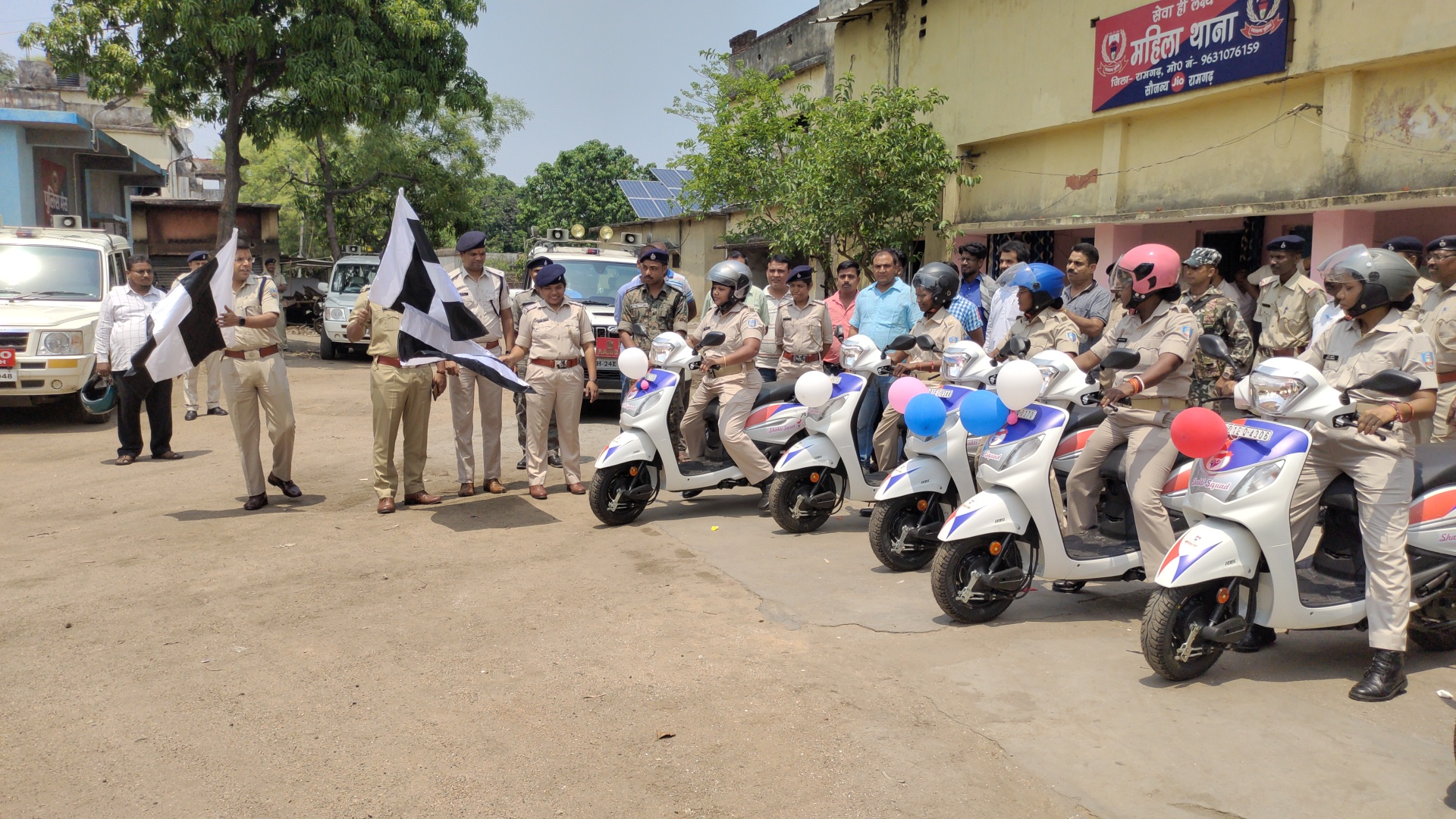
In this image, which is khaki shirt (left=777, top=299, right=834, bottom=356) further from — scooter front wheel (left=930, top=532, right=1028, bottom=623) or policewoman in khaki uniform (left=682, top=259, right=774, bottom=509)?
scooter front wheel (left=930, top=532, right=1028, bottom=623)

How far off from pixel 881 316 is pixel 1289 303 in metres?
3.13

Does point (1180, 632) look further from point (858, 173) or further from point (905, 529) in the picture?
point (858, 173)

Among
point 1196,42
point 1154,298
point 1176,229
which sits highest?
point 1196,42

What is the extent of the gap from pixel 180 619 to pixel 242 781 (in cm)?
203

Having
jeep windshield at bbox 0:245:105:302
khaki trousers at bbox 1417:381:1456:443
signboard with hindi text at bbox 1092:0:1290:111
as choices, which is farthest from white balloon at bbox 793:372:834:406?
jeep windshield at bbox 0:245:105:302

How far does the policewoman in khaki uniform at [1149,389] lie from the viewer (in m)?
5.23

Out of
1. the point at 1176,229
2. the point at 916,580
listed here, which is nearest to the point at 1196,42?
the point at 1176,229

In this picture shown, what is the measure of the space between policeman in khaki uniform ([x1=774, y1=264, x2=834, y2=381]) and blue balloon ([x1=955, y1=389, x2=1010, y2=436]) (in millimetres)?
2730

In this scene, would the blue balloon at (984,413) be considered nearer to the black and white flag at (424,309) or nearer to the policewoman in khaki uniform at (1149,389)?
the policewoman in khaki uniform at (1149,389)

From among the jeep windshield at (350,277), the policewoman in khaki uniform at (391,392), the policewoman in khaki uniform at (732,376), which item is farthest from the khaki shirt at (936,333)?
the jeep windshield at (350,277)

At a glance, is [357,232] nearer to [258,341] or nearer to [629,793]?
[258,341]

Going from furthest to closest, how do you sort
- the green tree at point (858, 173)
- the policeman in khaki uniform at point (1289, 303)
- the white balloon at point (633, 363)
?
the green tree at point (858, 173) → the policeman in khaki uniform at point (1289, 303) → the white balloon at point (633, 363)

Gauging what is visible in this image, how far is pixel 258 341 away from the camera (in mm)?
7832

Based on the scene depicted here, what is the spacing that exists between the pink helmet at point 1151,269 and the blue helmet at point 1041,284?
33.0 inches
